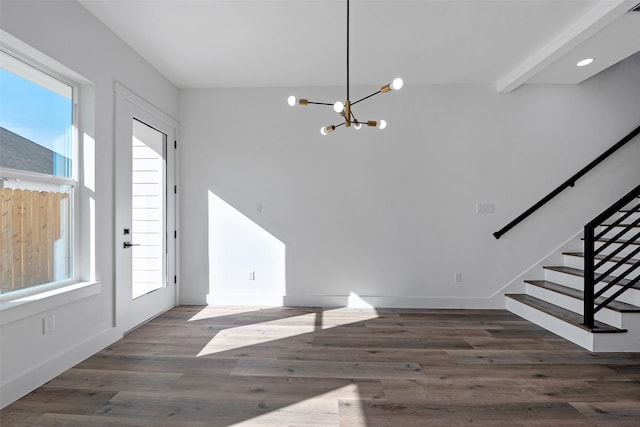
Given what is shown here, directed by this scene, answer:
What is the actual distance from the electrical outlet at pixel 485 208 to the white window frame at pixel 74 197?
13.9ft

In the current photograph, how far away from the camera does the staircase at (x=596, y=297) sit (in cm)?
277

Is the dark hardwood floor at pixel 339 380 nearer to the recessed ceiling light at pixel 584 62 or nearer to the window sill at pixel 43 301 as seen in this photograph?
the window sill at pixel 43 301

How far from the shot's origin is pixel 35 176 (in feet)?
7.73

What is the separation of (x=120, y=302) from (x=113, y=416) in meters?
1.41

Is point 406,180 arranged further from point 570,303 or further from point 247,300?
point 247,300

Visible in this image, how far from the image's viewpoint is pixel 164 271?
4.00m

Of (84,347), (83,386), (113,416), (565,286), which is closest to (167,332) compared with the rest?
(84,347)

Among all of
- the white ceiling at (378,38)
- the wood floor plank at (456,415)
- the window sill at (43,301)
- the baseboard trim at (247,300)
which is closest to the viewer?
the wood floor plank at (456,415)

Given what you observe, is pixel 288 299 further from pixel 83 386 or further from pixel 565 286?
pixel 565 286

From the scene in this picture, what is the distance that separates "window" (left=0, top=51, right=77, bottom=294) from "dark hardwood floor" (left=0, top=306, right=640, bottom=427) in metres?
0.85

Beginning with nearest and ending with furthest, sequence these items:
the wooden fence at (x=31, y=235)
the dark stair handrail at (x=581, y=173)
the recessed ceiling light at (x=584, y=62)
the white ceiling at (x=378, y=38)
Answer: the wooden fence at (x=31, y=235) → the white ceiling at (x=378, y=38) → the recessed ceiling light at (x=584, y=62) → the dark stair handrail at (x=581, y=173)

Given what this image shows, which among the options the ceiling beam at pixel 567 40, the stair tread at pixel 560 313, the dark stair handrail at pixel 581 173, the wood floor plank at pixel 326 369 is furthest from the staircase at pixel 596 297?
the wood floor plank at pixel 326 369

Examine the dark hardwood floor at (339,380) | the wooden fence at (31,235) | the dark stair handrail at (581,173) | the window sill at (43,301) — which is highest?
the dark stair handrail at (581,173)

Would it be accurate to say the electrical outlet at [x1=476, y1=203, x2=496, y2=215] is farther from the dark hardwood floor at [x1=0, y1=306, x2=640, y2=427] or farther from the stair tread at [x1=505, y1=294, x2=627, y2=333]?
the dark hardwood floor at [x1=0, y1=306, x2=640, y2=427]
